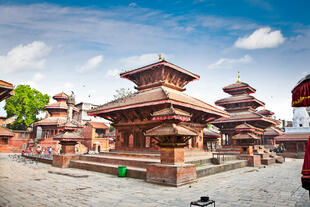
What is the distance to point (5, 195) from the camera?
7547mm

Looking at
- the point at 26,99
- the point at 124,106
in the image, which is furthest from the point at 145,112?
the point at 26,99

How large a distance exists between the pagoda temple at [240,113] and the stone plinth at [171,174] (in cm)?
1810

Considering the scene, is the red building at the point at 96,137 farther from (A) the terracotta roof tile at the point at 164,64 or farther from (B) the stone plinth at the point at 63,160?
(A) the terracotta roof tile at the point at 164,64

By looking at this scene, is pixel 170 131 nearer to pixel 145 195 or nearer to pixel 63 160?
pixel 145 195

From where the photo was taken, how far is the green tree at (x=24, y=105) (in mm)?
43031

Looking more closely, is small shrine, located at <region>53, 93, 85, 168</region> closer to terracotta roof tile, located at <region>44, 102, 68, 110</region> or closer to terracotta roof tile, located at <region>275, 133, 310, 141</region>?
terracotta roof tile, located at <region>44, 102, 68, 110</region>

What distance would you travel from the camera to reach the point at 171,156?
33.6 ft

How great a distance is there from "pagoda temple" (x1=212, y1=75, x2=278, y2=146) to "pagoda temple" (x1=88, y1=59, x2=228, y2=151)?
9.69 metres

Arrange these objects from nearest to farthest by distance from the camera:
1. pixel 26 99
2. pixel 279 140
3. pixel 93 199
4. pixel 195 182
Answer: pixel 93 199 → pixel 195 182 → pixel 279 140 → pixel 26 99

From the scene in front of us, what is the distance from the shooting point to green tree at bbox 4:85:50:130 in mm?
43031

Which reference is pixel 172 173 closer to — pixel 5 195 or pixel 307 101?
pixel 5 195

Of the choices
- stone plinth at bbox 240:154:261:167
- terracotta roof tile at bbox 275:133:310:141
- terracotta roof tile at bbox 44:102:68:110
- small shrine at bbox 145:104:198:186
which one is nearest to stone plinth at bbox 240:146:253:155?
stone plinth at bbox 240:154:261:167

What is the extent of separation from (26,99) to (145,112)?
3760 cm

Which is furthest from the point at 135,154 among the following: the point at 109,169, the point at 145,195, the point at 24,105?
the point at 24,105
